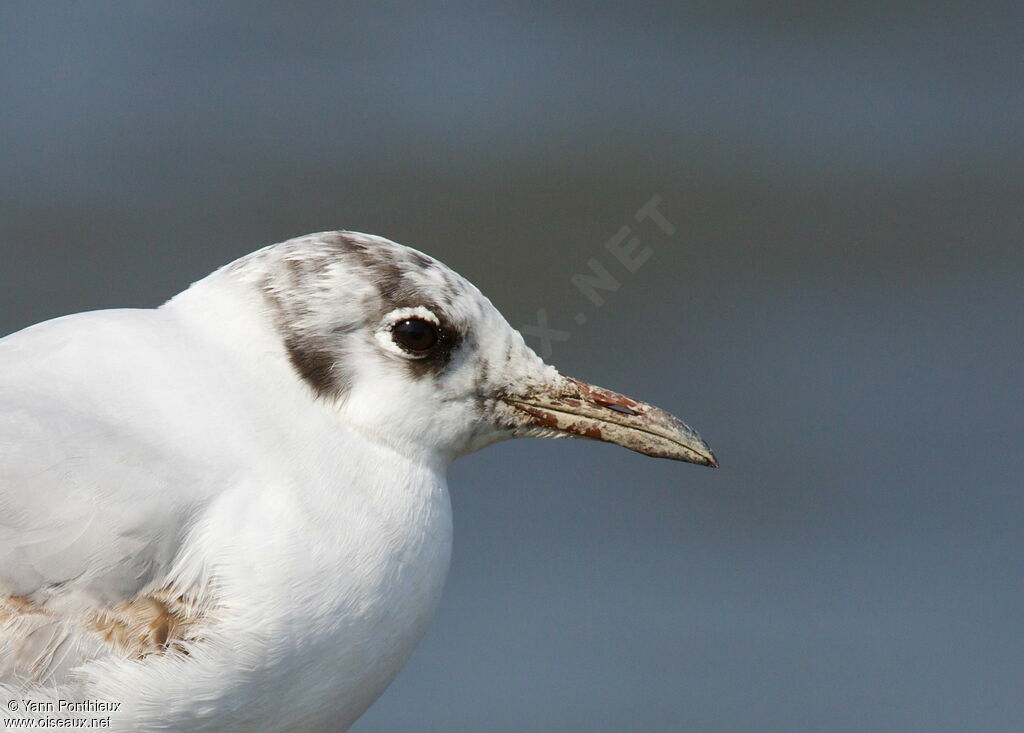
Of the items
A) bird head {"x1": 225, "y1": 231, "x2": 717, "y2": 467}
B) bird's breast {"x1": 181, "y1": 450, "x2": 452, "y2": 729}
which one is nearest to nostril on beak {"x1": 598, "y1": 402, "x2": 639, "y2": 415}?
bird head {"x1": 225, "y1": 231, "x2": 717, "y2": 467}

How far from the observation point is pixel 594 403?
295cm

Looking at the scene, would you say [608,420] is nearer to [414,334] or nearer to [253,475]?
[414,334]

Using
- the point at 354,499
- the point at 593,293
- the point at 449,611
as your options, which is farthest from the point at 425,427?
the point at 593,293

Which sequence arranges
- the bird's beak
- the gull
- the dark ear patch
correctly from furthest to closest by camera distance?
the bird's beak → the dark ear patch → the gull

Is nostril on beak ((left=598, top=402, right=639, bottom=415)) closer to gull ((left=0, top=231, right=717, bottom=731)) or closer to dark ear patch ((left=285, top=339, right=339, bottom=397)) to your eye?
gull ((left=0, top=231, right=717, bottom=731))

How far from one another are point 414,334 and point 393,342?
0.04 meters

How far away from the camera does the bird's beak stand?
113 inches

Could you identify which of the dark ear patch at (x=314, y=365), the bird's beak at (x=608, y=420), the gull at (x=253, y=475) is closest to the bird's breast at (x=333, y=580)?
the gull at (x=253, y=475)

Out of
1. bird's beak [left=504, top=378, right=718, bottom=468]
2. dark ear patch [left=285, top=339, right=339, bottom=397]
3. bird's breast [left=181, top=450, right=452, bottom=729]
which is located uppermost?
bird's beak [left=504, top=378, right=718, bottom=468]

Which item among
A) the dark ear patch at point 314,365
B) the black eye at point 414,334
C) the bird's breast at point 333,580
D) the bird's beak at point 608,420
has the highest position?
the black eye at point 414,334

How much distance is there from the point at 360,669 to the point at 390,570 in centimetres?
19

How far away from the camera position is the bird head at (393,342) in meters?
2.71

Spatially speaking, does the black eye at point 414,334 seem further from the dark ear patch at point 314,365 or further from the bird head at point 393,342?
the dark ear patch at point 314,365

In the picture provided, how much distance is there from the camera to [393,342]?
2719 millimetres
